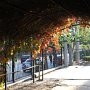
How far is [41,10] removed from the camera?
673 cm

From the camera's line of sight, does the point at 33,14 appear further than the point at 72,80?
No

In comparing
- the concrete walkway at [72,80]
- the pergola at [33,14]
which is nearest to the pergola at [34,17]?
the pergola at [33,14]

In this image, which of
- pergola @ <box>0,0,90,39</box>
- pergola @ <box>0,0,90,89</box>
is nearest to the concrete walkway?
pergola @ <box>0,0,90,89</box>

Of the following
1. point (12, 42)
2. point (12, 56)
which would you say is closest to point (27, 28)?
point (12, 42)

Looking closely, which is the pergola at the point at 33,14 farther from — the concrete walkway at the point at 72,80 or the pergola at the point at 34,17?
the concrete walkway at the point at 72,80

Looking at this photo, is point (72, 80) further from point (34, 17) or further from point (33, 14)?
point (33, 14)

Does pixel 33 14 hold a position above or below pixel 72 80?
above

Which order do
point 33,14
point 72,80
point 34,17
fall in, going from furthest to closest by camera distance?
1. point 72,80
2. point 34,17
3. point 33,14

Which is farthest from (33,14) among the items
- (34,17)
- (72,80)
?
(72,80)

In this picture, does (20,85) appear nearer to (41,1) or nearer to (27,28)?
(27,28)

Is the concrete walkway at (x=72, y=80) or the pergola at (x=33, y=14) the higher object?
the pergola at (x=33, y=14)

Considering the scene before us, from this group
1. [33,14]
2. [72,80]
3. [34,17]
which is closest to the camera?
[33,14]

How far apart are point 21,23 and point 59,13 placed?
0.96m

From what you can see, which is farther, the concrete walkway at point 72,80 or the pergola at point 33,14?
the concrete walkway at point 72,80
